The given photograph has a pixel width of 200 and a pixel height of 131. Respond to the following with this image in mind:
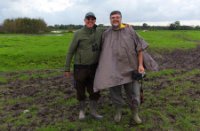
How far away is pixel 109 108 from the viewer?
30.8ft

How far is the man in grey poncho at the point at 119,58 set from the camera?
7719 mm

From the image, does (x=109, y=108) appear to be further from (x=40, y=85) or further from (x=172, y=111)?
(x=40, y=85)

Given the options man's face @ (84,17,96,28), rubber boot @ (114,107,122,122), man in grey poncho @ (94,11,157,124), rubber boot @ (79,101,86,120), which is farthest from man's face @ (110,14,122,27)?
rubber boot @ (79,101,86,120)

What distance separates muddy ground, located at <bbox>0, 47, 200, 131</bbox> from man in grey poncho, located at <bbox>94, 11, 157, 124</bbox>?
Answer: 1011 millimetres

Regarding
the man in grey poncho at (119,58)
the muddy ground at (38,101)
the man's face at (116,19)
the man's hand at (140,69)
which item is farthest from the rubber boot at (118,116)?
the man's face at (116,19)

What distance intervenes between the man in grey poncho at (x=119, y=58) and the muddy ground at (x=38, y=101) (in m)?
1.01

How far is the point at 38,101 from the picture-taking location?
1067 centimetres

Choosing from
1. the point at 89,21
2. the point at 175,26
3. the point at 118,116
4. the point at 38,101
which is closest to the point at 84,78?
the point at 118,116

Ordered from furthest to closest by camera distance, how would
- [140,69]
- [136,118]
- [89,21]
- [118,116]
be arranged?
[118,116] < [136,118] < [89,21] < [140,69]

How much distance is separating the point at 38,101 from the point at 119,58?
3786mm

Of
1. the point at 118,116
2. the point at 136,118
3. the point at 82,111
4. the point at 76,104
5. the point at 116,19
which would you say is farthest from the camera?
the point at 76,104

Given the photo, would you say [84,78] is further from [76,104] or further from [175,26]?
[175,26]

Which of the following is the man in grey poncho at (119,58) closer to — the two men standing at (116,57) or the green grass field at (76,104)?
the two men standing at (116,57)

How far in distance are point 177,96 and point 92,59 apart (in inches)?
142
